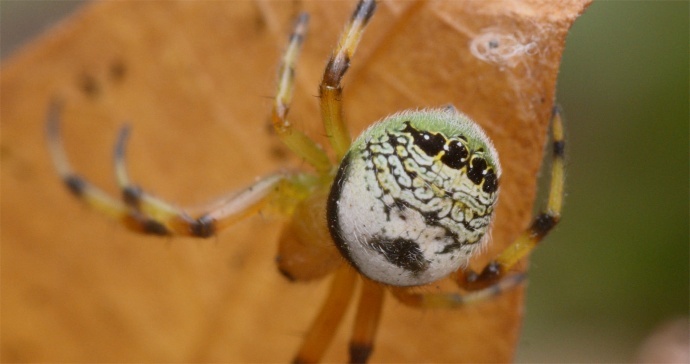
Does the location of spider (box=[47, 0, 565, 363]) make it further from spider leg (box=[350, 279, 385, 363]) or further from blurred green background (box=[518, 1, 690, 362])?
blurred green background (box=[518, 1, 690, 362])

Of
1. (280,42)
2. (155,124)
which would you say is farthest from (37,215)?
(280,42)

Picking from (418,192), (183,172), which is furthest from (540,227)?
A: (183,172)

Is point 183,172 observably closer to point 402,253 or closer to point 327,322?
point 327,322

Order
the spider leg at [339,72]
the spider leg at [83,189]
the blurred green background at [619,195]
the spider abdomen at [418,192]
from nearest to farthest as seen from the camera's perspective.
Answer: the spider abdomen at [418,192] → the spider leg at [339,72] → the spider leg at [83,189] → the blurred green background at [619,195]

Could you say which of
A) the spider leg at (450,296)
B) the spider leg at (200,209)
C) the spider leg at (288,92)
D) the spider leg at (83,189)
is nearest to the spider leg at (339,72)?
the spider leg at (288,92)

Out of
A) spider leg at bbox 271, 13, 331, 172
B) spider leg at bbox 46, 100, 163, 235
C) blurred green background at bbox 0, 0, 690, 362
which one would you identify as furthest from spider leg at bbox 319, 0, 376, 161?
blurred green background at bbox 0, 0, 690, 362

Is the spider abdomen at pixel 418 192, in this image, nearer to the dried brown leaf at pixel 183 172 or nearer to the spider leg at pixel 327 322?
the dried brown leaf at pixel 183 172
